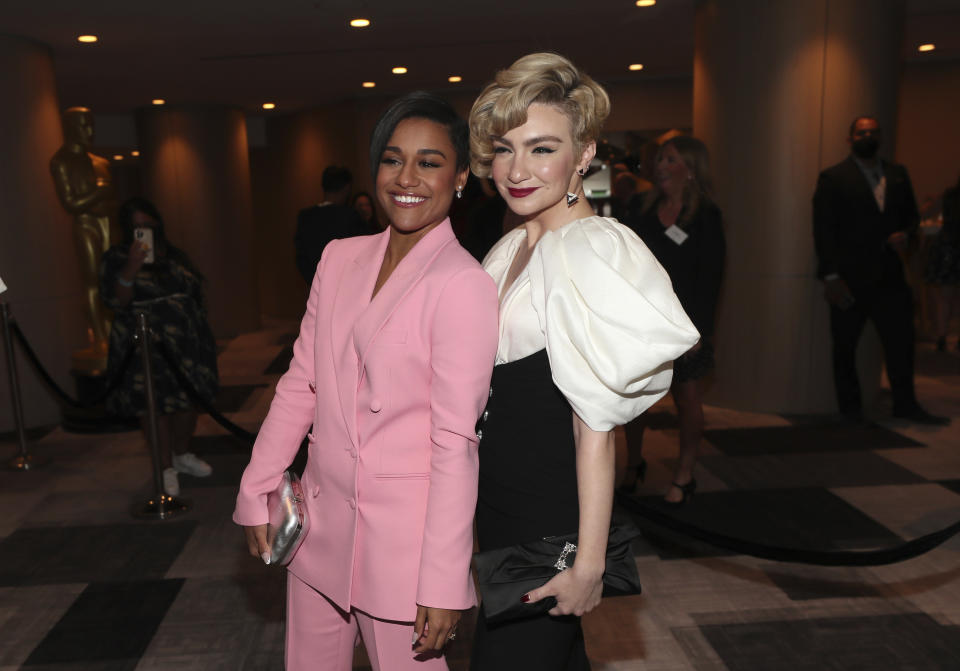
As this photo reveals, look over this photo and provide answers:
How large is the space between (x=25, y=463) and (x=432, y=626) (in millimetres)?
4439

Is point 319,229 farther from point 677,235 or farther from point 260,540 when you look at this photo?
point 260,540

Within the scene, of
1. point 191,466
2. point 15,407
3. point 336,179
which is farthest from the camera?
point 336,179

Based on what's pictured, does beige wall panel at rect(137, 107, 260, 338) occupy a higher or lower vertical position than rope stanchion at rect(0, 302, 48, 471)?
higher

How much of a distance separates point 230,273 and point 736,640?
30.8 feet

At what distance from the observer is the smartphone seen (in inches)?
163

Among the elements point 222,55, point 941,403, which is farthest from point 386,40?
point 941,403

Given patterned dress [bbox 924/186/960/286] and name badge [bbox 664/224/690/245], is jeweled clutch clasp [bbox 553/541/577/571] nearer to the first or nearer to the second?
name badge [bbox 664/224/690/245]

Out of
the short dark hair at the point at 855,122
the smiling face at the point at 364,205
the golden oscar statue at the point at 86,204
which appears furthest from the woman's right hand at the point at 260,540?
the smiling face at the point at 364,205

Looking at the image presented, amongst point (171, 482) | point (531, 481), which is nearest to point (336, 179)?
point (171, 482)

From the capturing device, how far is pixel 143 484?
4555 mm

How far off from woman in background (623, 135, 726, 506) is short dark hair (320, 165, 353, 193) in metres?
2.10

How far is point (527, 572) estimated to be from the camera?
146 cm

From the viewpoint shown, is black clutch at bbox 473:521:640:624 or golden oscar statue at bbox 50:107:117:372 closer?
black clutch at bbox 473:521:640:624

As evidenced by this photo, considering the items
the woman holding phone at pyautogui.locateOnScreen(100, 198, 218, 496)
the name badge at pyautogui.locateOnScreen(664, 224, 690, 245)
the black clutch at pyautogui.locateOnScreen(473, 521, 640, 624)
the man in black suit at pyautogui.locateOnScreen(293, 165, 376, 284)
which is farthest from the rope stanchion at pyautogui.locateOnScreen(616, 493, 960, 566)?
the man in black suit at pyautogui.locateOnScreen(293, 165, 376, 284)
